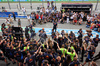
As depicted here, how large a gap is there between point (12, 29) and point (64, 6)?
10.7 m

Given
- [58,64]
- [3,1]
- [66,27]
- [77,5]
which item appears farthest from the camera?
[3,1]

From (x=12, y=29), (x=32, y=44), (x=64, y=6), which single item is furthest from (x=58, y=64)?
(x=64, y=6)

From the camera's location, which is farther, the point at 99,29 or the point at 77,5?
the point at 77,5

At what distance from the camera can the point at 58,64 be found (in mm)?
6426

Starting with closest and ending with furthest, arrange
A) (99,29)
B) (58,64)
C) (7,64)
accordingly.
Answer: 1. (58,64)
2. (7,64)
3. (99,29)

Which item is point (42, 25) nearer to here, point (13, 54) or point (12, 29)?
point (12, 29)

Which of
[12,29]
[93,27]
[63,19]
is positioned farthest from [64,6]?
[12,29]

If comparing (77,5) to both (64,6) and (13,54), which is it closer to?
(64,6)

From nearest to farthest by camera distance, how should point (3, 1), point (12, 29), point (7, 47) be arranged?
1. point (7, 47)
2. point (12, 29)
3. point (3, 1)

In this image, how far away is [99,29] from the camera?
44.3 ft

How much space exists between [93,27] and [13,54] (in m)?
10.5

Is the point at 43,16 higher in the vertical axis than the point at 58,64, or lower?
higher

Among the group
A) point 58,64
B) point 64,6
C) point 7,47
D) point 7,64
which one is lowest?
point 7,64

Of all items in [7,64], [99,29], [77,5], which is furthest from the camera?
[77,5]
